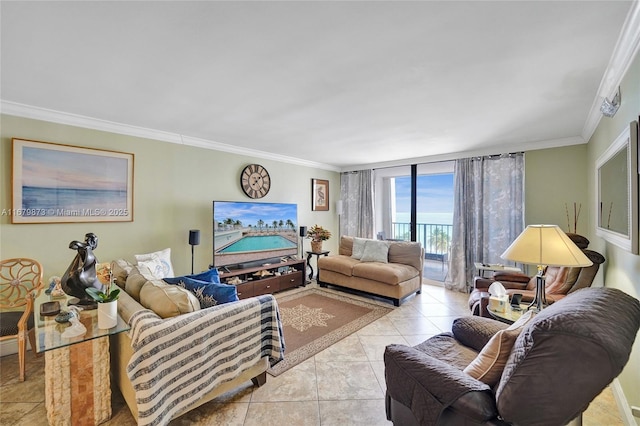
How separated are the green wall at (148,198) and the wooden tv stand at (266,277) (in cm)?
53

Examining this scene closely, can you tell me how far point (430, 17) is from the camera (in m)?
1.45

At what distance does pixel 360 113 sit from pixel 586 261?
7.16ft

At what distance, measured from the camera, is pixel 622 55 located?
1713 millimetres

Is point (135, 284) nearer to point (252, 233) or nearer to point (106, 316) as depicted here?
point (106, 316)

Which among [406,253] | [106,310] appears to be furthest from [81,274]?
[406,253]

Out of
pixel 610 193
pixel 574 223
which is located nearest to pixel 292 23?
pixel 610 193

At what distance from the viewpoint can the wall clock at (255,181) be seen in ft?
15.0

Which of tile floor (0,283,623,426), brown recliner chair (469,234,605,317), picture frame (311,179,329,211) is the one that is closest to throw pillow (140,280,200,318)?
tile floor (0,283,623,426)

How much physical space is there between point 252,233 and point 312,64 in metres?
3.03

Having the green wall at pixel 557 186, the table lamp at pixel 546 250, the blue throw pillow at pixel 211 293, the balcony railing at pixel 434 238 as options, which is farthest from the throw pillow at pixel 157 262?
the green wall at pixel 557 186

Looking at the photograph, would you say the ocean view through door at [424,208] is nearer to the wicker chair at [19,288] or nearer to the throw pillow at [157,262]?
the throw pillow at [157,262]

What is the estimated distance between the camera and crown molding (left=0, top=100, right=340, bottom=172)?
105 inches

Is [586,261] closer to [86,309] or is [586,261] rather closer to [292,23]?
[292,23]

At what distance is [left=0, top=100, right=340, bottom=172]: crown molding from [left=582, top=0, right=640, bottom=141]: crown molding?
415 centimetres
